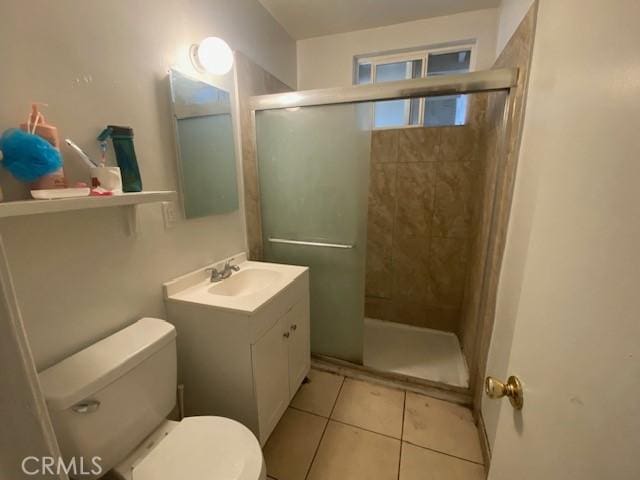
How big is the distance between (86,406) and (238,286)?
2.80 ft

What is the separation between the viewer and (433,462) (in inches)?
54.1

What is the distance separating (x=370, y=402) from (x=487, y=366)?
71 cm

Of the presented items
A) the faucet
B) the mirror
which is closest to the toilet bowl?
the faucet

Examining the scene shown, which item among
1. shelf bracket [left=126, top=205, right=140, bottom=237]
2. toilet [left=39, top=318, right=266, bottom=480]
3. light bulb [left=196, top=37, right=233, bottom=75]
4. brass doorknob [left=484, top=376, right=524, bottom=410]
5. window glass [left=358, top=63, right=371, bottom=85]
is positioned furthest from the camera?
window glass [left=358, top=63, right=371, bottom=85]

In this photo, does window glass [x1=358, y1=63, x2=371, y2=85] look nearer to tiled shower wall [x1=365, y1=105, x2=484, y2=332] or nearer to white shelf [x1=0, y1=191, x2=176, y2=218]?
tiled shower wall [x1=365, y1=105, x2=484, y2=332]

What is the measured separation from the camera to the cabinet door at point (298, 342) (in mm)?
1530

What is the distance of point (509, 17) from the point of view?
1571 millimetres

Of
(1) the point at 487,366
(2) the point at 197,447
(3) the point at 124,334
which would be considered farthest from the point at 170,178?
(1) the point at 487,366

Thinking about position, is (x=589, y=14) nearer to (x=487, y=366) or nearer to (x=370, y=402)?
(x=487, y=366)

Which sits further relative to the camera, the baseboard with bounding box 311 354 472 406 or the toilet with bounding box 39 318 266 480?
the baseboard with bounding box 311 354 472 406

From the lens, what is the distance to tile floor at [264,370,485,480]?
1334 mm

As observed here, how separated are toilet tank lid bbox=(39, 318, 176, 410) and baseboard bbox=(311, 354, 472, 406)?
4.14 ft

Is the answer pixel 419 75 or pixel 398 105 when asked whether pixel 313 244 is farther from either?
pixel 419 75

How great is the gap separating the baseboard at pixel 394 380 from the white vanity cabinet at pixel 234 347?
60cm
